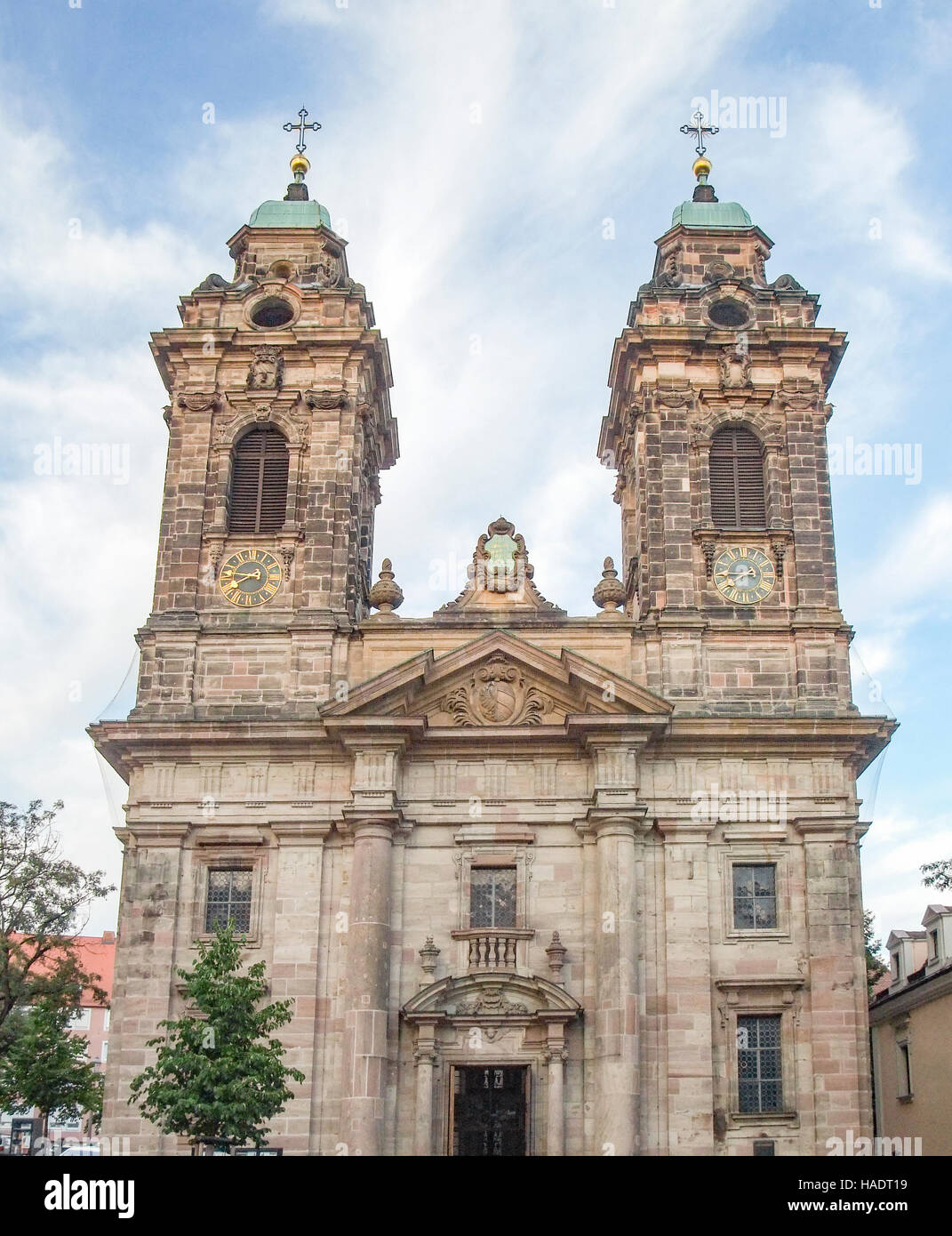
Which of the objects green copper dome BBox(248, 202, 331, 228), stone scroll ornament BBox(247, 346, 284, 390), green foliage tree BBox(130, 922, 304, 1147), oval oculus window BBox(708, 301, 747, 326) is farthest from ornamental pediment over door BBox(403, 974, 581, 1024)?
green copper dome BBox(248, 202, 331, 228)

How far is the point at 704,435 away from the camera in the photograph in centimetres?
2980

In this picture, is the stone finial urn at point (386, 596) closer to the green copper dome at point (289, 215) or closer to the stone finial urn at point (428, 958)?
the stone finial urn at point (428, 958)

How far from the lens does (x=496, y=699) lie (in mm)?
27250

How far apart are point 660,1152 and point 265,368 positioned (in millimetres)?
16665

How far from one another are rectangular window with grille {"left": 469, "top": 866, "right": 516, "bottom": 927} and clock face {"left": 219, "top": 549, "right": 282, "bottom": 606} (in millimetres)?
6784

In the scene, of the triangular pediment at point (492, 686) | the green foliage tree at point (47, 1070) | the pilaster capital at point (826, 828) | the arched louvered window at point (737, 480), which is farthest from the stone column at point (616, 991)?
the green foliage tree at point (47, 1070)

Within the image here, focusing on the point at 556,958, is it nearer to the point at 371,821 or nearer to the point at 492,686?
the point at 371,821

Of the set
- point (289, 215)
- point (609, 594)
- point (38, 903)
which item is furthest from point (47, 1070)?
point (289, 215)

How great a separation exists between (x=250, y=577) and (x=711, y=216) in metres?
13.2

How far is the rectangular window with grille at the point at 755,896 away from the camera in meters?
25.9

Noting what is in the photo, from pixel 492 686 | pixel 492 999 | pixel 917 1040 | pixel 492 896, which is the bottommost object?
pixel 492 999

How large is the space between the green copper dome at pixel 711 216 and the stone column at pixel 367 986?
15481mm
